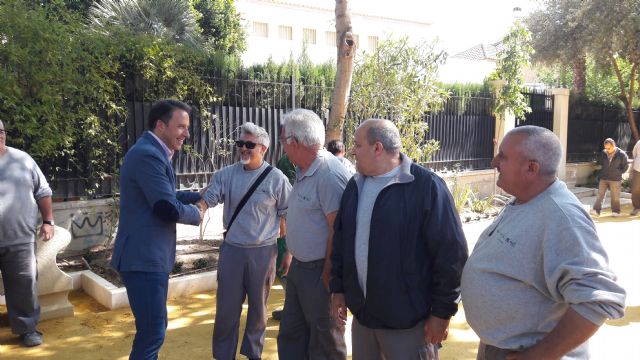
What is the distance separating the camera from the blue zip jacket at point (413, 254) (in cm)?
265

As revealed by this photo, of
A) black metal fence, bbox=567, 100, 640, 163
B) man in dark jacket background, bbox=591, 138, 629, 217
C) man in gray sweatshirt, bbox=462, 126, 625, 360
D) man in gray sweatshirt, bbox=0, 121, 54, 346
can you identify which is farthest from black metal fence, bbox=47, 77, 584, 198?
black metal fence, bbox=567, 100, 640, 163

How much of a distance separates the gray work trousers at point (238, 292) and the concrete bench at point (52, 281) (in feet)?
7.06

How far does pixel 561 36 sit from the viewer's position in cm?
1753

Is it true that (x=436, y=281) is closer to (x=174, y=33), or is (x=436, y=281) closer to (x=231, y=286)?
(x=231, y=286)

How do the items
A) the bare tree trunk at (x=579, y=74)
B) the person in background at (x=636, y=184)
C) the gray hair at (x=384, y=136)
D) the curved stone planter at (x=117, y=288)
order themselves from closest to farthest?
the gray hair at (x=384, y=136), the curved stone planter at (x=117, y=288), the person in background at (x=636, y=184), the bare tree trunk at (x=579, y=74)

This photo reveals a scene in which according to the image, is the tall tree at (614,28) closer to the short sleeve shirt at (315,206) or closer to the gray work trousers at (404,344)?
the short sleeve shirt at (315,206)

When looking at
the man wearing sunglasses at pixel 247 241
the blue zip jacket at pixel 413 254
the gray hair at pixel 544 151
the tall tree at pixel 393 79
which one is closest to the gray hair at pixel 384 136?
the blue zip jacket at pixel 413 254

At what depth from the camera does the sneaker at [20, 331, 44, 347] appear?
4.62 meters

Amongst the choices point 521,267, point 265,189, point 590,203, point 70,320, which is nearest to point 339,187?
point 265,189

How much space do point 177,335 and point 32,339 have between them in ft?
3.94

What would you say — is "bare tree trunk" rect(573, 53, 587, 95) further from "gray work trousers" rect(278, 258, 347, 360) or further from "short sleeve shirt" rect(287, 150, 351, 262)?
"gray work trousers" rect(278, 258, 347, 360)

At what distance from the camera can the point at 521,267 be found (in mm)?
2129

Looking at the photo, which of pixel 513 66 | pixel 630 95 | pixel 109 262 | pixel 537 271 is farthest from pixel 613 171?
pixel 537 271

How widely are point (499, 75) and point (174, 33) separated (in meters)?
7.92
